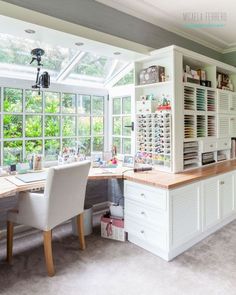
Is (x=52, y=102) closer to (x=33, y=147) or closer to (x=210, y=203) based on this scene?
(x=33, y=147)

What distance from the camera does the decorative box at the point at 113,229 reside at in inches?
103

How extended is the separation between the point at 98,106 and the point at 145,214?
184 cm

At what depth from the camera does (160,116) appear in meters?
2.74

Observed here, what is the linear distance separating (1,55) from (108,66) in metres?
1.35

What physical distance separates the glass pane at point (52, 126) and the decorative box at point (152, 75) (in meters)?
1.18

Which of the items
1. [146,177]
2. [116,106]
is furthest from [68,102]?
[146,177]

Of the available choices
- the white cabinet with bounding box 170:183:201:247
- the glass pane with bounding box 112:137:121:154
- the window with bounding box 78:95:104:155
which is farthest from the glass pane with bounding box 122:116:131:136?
the white cabinet with bounding box 170:183:201:247

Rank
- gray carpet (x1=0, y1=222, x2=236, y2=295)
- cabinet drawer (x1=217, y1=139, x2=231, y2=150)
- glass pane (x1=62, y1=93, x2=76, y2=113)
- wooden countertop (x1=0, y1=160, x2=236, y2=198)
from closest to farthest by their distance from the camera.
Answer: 1. gray carpet (x1=0, y1=222, x2=236, y2=295)
2. wooden countertop (x1=0, y1=160, x2=236, y2=198)
3. glass pane (x1=62, y1=93, x2=76, y2=113)
4. cabinet drawer (x1=217, y1=139, x2=231, y2=150)


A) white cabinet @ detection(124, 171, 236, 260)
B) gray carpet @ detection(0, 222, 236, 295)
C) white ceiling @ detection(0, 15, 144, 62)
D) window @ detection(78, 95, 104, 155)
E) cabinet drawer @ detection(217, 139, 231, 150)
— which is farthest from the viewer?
window @ detection(78, 95, 104, 155)

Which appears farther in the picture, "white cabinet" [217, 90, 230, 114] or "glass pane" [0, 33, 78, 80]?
"white cabinet" [217, 90, 230, 114]

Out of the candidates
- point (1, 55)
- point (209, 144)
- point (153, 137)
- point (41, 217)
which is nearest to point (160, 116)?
point (153, 137)

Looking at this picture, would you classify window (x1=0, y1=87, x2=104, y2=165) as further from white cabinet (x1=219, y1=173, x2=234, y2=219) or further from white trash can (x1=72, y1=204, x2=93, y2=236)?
white cabinet (x1=219, y1=173, x2=234, y2=219)

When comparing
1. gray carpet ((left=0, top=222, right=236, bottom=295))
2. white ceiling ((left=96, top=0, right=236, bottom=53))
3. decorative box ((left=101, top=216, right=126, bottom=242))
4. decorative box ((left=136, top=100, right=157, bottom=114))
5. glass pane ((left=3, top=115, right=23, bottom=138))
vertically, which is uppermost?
white ceiling ((left=96, top=0, right=236, bottom=53))

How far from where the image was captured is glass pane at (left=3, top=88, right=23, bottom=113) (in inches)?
109
